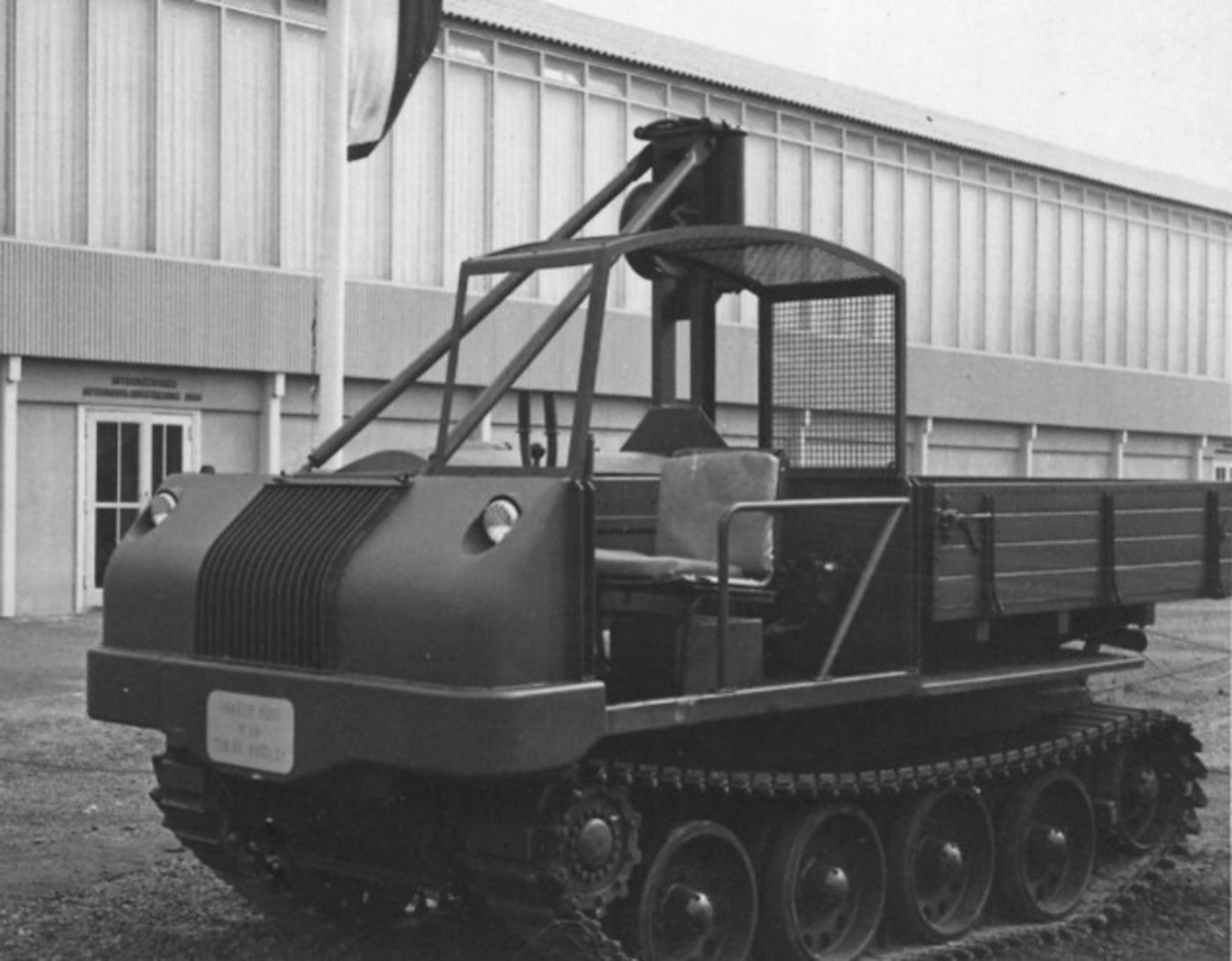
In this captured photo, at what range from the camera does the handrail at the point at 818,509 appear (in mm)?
6297

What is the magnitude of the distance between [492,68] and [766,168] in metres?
5.49

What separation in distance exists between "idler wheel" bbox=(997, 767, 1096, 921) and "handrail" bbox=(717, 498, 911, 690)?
130cm

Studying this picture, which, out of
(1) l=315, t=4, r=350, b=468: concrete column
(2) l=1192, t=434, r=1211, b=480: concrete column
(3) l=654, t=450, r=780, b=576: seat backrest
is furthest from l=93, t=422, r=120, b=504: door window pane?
(2) l=1192, t=434, r=1211, b=480: concrete column

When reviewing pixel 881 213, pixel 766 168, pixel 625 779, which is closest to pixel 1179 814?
pixel 625 779

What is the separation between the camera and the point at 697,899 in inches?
257

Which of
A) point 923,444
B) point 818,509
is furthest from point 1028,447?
point 818,509

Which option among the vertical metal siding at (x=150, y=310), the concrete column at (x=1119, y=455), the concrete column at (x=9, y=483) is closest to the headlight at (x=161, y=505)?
the vertical metal siding at (x=150, y=310)

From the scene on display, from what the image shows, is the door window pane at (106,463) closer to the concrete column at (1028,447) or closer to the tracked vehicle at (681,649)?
the tracked vehicle at (681,649)

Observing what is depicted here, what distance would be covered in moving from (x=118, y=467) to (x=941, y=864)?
674 inches

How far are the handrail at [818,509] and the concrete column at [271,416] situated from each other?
1758 cm

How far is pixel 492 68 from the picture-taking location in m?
26.3

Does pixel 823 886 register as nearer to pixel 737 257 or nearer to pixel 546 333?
pixel 546 333

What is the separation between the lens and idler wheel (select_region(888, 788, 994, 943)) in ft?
24.3

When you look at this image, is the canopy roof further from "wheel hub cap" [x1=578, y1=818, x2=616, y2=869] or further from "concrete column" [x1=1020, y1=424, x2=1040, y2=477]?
"concrete column" [x1=1020, y1=424, x2=1040, y2=477]
